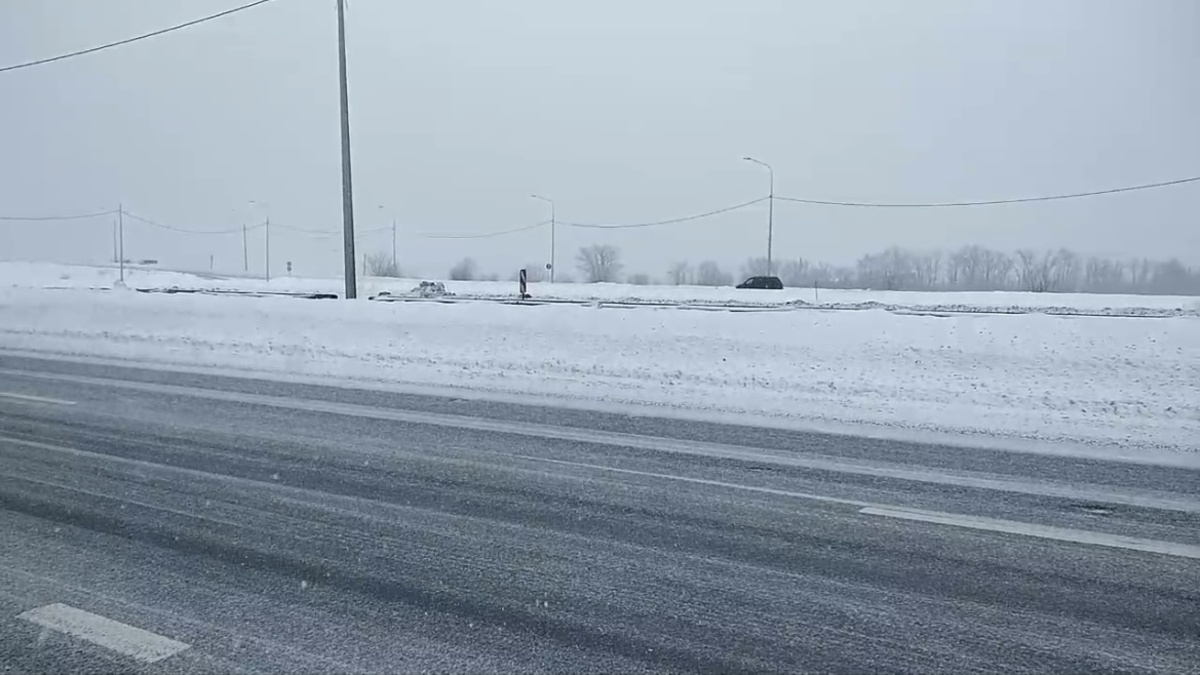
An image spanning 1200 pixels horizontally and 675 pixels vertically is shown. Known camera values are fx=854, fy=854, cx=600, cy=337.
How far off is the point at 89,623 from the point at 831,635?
3.54 metres

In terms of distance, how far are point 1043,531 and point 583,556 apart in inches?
122

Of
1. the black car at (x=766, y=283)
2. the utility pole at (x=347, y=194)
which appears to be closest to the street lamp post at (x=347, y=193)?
the utility pole at (x=347, y=194)

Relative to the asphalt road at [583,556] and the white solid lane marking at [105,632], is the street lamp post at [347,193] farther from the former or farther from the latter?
the white solid lane marking at [105,632]

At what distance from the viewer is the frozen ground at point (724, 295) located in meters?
33.7

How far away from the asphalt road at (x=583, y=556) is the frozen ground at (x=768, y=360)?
2.44 m

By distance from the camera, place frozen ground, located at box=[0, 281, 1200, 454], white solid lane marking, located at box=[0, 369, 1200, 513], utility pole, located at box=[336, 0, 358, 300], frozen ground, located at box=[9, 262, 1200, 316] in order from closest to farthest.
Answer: white solid lane marking, located at box=[0, 369, 1200, 513], frozen ground, located at box=[0, 281, 1200, 454], utility pole, located at box=[336, 0, 358, 300], frozen ground, located at box=[9, 262, 1200, 316]

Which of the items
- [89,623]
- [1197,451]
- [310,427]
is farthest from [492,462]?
[1197,451]

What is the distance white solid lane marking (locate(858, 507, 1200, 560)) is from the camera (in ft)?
17.6

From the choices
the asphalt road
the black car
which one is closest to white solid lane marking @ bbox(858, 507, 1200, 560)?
the asphalt road

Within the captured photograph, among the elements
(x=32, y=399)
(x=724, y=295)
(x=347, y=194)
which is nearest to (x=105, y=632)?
(x=32, y=399)

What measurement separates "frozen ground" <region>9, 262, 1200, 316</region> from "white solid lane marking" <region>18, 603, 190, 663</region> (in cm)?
2772

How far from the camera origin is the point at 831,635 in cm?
398

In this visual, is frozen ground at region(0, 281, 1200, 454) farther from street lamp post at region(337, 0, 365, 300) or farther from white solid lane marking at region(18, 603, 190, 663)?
white solid lane marking at region(18, 603, 190, 663)

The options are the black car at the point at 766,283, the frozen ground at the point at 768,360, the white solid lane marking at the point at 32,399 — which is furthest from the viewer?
the black car at the point at 766,283
